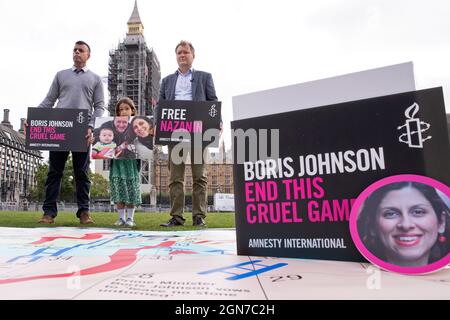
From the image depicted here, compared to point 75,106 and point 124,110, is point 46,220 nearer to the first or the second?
point 75,106

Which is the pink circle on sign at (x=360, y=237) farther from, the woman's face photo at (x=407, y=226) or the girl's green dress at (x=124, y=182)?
the girl's green dress at (x=124, y=182)

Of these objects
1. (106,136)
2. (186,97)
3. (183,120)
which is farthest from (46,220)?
(186,97)

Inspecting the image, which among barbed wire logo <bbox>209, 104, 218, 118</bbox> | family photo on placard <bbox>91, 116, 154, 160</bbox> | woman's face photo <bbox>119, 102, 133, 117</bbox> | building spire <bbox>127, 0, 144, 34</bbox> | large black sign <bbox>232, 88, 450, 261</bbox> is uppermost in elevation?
building spire <bbox>127, 0, 144, 34</bbox>

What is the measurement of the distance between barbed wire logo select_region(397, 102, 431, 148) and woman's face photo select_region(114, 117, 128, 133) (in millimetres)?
2386

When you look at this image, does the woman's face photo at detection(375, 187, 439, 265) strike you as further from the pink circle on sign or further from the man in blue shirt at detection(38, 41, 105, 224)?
the man in blue shirt at detection(38, 41, 105, 224)

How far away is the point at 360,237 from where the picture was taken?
3.79ft

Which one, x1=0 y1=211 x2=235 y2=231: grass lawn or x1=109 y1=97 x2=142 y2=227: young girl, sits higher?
x1=109 y1=97 x2=142 y2=227: young girl

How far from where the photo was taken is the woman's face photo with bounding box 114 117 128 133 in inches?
118

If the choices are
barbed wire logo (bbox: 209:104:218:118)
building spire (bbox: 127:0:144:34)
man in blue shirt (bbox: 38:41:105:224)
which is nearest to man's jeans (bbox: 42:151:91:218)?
man in blue shirt (bbox: 38:41:105:224)

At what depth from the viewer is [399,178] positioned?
3.68ft

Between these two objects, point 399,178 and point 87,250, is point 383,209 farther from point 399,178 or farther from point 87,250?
point 87,250

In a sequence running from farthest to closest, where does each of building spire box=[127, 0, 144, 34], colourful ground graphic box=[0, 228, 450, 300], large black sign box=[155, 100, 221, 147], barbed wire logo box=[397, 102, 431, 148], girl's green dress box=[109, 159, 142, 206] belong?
building spire box=[127, 0, 144, 34] → girl's green dress box=[109, 159, 142, 206] → large black sign box=[155, 100, 221, 147] → barbed wire logo box=[397, 102, 431, 148] → colourful ground graphic box=[0, 228, 450, 300]

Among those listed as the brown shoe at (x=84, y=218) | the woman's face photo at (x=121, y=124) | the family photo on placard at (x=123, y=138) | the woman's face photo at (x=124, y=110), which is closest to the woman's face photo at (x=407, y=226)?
the family photo on placard at (x=123, y=138)
